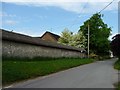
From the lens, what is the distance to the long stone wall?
91.3ft

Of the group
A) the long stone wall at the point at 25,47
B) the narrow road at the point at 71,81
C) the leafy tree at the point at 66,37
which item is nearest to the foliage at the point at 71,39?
the leafy tree at the point at 66,37

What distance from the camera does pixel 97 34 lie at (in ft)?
281

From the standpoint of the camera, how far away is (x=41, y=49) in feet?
127

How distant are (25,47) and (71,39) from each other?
143 ft

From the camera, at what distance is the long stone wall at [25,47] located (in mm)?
27816

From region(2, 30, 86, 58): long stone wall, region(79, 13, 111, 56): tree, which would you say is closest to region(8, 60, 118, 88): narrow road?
region(2, 30, 86, 58): long stone wall

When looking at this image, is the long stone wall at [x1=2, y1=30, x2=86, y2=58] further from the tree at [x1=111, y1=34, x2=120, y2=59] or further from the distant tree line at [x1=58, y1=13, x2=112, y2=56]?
the distant tree line at [x1=58, y1=13, x2=112, y2=56]

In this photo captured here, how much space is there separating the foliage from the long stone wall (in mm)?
24575

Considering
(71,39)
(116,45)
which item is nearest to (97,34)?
(71,39)

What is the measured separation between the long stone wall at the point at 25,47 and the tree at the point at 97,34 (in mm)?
34568

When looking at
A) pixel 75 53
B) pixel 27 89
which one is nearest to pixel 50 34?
pixel 75 53

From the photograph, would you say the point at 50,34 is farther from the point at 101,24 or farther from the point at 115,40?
the point at 115,40

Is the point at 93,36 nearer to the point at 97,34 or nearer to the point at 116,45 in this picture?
→ the point at 97,34

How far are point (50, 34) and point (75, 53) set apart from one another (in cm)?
2713
